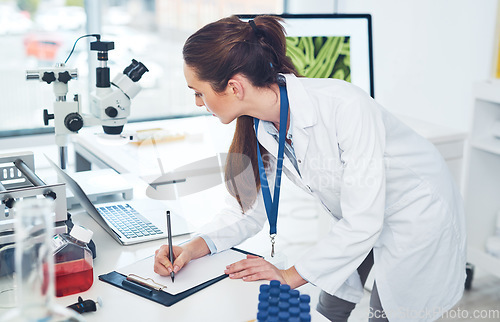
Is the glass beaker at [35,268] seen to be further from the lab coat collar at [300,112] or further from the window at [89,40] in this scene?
the window at [89,40]

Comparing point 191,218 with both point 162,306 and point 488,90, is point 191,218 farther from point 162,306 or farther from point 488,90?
point 488,90

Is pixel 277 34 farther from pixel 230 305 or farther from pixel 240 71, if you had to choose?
pixel 230 305

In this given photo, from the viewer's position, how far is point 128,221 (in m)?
1.57

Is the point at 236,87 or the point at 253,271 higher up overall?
the point at 236,87

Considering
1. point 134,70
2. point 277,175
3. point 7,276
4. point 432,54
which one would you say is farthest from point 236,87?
point 432,54

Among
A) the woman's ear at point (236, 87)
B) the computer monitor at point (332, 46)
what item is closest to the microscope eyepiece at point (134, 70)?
the woman's ear at point (236, 87)

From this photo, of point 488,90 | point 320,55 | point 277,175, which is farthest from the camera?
point 488,90

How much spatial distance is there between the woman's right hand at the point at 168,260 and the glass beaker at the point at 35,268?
1.78ft

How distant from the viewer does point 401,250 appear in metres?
1.40

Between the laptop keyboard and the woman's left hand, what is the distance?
318 millimetres

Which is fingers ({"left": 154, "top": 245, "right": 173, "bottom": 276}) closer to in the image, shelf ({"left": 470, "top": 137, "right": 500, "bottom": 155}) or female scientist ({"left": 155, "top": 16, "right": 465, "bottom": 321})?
female scientist ({"left": 155, "top": 16, "right": 465, "bottom": 321})

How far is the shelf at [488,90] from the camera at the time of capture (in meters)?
2.36

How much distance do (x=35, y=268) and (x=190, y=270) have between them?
2.03 feet

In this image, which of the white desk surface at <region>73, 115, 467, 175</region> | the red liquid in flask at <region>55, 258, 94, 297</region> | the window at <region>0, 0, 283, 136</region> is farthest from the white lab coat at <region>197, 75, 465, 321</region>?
the window at <region>0, 0, 283, 136</region>
